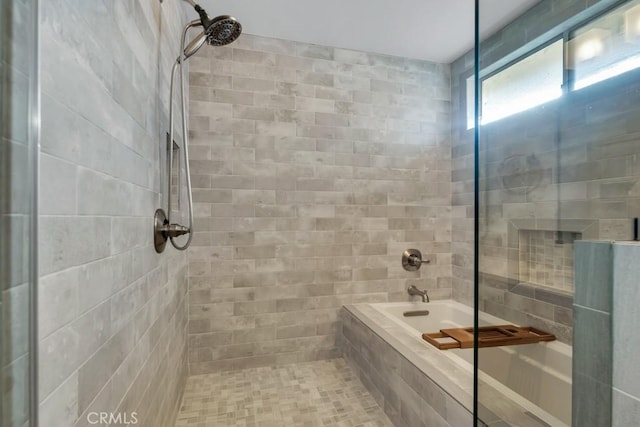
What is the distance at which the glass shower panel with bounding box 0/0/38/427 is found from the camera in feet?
1.61

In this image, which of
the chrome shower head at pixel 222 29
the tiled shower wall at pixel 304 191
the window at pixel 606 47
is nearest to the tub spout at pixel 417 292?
the tiled shower wall at pixel 304 191

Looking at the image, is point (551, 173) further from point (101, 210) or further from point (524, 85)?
point (101, 210)

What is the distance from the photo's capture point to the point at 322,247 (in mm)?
2646

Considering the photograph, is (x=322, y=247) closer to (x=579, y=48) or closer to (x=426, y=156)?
(x=426, y=156)

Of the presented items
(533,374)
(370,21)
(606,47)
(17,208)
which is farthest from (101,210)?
(370,21)

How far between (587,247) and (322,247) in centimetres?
200

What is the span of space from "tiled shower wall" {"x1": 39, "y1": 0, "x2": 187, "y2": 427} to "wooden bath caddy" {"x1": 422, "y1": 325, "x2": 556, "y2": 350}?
1442 millimetres

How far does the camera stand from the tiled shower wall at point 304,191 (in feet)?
7.96

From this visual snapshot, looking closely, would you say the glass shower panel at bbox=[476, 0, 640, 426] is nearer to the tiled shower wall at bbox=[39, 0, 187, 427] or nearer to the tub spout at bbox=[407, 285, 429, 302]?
the tub spout at bbox=[407, 285, 429, 302]

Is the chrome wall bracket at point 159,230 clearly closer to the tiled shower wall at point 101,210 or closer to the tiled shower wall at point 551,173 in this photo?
the tiled shower wall at point 101,210

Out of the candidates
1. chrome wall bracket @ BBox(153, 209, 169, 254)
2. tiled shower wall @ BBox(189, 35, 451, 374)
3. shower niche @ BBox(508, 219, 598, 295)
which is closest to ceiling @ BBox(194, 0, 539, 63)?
tiled shower wall @ BBox(189, 35, 451, 374)

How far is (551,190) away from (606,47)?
27.3 inches

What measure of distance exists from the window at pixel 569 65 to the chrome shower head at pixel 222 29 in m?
1.34

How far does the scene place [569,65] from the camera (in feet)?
5.23
